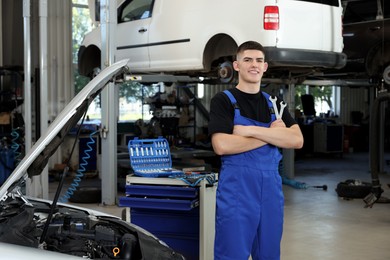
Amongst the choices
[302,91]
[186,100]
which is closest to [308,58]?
[186,100]

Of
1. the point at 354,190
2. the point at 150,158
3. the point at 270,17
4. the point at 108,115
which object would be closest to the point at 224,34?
the point at 270,17

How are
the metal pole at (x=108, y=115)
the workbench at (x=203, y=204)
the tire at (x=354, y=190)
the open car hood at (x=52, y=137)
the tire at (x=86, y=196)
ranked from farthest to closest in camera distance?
1. the tire at (x=354, y=190)
2. the tire at (x=86, y=196)
3. the metal pole at (x=108, y=115)
4. the workbench at (x=203, y=204)
5. the open car hood at (x=52, y=137)

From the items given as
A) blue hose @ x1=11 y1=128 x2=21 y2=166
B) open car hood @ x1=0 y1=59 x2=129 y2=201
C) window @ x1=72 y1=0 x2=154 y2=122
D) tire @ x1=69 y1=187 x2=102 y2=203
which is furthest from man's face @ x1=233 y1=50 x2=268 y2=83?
window @ x1=72 y1=0 x2=154 y2=122

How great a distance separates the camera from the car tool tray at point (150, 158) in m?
4.40

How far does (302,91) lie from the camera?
57.5 ft

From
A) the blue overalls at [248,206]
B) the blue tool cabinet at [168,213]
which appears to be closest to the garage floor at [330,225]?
the blue tool cabinet at [168,213]

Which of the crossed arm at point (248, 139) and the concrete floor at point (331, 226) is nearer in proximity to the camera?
the crossed arm at point (248, 139)

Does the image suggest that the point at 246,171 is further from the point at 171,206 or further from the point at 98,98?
the point at 98,98

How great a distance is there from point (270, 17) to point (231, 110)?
345cm

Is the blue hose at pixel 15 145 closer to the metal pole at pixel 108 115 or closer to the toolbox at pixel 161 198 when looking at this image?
the metal pole at pixel 108 115

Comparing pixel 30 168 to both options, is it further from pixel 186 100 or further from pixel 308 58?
pixel 186 100

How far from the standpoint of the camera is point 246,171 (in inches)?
126

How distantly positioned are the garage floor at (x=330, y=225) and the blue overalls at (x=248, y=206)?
2.09m

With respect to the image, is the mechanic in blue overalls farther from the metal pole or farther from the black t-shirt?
the metal pole
